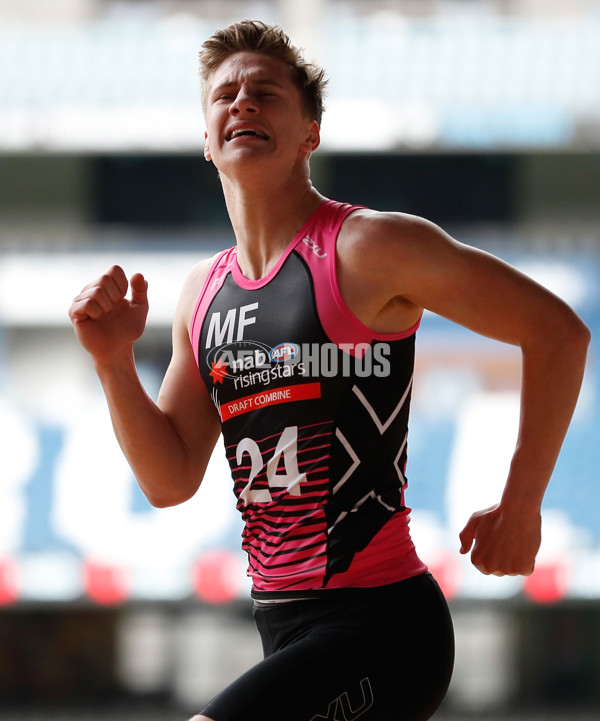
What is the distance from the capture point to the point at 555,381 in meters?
1.40

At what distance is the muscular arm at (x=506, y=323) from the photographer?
4.54ft

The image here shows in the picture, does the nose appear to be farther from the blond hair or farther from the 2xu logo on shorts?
the 2xu logo on shorts

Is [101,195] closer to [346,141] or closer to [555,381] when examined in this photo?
[346,141]

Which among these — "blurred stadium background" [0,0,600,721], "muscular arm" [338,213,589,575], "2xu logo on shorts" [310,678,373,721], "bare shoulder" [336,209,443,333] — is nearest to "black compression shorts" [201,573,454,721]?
"2xu logo on shorts" [310,678,373,721]

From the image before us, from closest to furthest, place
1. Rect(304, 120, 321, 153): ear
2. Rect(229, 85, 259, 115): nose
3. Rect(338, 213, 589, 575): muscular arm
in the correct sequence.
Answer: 1. Rect(338, 213, 589, 575): muscular arm
2. Rect(229, 85, 259, 115): nose
3. Rect(304, 120, 321, 153): ear

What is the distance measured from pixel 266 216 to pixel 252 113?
0.50ft

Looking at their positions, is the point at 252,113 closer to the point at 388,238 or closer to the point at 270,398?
the point at 388,238

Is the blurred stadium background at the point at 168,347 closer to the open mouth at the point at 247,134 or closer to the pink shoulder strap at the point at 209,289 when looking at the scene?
the pink shoulder strap at the point at 209,289

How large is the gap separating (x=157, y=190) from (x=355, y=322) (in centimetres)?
609

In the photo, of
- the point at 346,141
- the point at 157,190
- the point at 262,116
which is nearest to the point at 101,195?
the point at 157,190

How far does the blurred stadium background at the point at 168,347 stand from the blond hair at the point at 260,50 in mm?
4932

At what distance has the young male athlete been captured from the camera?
53.5 inches

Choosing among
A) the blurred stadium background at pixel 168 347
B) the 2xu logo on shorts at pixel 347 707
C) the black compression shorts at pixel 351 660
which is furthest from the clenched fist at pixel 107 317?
the blurred stadium background at pixel 168 347

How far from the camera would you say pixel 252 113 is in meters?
1.52
